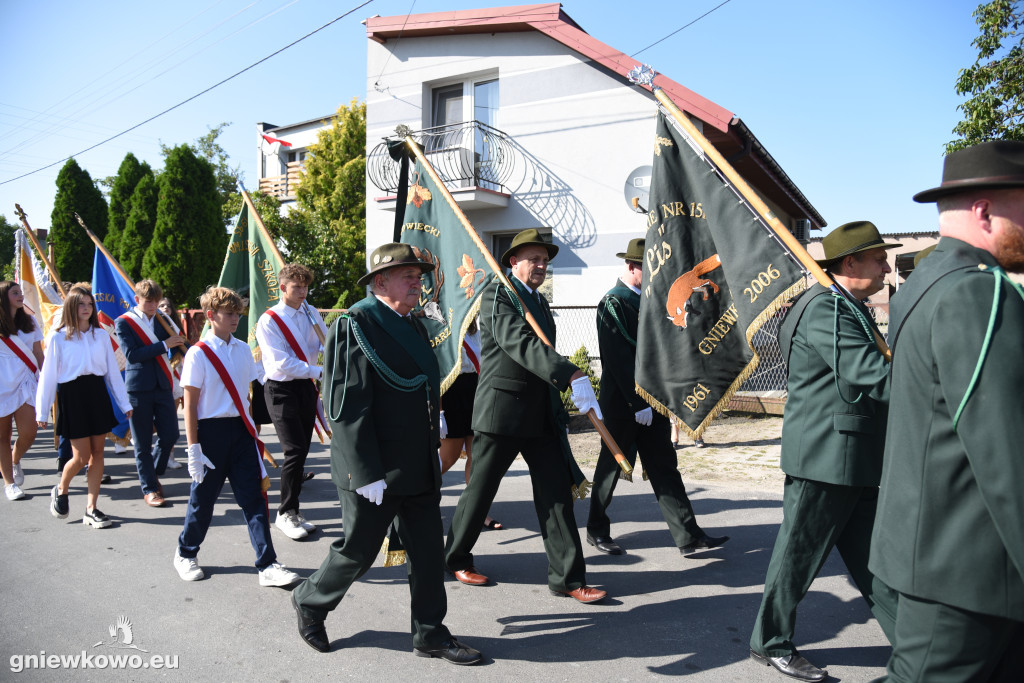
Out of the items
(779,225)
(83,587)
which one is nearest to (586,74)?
(779,225)

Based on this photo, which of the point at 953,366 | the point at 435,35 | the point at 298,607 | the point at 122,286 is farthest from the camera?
the point at 435,35

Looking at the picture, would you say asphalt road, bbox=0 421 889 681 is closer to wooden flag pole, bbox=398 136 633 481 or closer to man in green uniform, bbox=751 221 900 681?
man in green uniform, bbox=751 221 900 681

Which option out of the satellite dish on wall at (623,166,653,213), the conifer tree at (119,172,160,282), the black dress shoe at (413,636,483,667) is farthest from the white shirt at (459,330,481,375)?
the conifer tree at (119,172,160,282)

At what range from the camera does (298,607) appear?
361 centimetres

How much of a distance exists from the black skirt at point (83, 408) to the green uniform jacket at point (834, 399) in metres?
5.61

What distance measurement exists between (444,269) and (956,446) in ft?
12.8

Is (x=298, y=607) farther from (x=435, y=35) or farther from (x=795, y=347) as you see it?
(x=435, y=35)

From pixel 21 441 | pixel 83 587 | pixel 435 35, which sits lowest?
pixel 83 587

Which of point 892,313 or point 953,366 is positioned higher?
point 892,313

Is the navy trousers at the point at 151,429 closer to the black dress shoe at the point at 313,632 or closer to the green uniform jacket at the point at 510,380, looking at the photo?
the black dress shoe at the point at 313,632

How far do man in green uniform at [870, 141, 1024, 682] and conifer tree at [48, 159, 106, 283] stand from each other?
88.6 feet

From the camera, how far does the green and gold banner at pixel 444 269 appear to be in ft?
16.5

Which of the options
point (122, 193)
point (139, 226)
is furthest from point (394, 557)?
point (122, 193)

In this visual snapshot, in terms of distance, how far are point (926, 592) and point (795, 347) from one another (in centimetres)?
155
